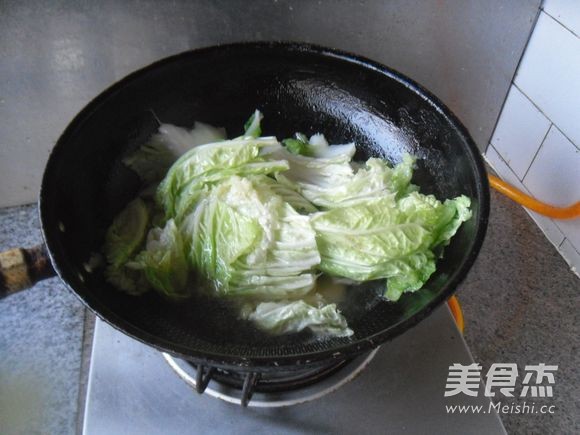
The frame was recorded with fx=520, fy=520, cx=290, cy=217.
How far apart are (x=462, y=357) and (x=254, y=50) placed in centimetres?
72

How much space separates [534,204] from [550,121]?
0.23 meters

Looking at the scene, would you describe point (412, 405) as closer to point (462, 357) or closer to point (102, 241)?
point (462, 357)

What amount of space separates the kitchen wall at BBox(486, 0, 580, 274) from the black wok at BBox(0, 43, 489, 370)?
1.85ft

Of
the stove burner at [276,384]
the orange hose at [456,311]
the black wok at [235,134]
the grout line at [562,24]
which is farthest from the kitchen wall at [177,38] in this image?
the stove burner at [276,384]

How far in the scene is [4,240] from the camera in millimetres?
1433

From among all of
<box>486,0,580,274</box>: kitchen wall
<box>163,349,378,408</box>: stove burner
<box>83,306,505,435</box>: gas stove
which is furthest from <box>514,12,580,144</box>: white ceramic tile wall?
<box>163,349,378,408</box>: stove burner

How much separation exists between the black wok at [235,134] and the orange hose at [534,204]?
23.0 inches

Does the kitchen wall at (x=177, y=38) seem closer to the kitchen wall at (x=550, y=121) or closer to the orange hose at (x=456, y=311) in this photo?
the kitchen wall at (x=550, y=121)

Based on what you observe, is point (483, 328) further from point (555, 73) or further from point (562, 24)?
point (562, 24)

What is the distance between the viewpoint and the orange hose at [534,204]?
4.44 ft

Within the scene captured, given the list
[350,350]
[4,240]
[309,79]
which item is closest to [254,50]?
[309,79]

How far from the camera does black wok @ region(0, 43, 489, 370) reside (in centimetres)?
73

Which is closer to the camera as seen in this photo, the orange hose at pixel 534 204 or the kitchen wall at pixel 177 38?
the kitchen wall at pixel 177 38

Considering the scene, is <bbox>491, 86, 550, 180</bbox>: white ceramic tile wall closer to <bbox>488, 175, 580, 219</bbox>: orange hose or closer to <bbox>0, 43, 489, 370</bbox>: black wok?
<bbox>488, 175, 580, 219</bbox>: orange hose
